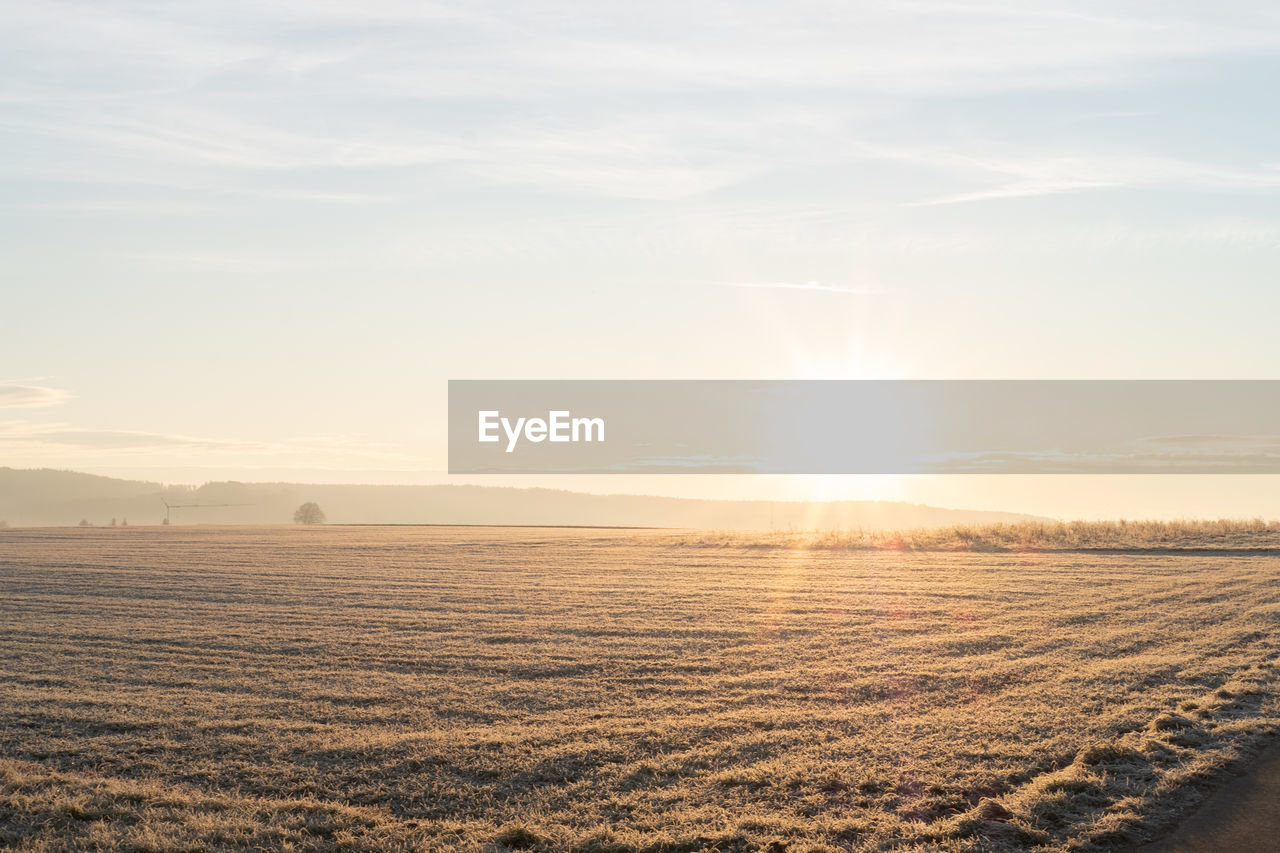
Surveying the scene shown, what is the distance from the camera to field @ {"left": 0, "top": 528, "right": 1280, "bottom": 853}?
9703 mm

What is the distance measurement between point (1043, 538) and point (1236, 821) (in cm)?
4322

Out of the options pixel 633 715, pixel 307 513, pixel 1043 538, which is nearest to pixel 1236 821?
pixel 633 715

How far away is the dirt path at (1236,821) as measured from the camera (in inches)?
345

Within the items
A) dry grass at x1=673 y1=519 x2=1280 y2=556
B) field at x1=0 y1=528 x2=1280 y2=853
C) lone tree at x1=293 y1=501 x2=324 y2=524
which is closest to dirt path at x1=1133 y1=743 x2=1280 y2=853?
field at x1=0 y1=528 x2=1280 y2=853

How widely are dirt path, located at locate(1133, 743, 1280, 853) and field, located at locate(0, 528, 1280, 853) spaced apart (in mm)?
287

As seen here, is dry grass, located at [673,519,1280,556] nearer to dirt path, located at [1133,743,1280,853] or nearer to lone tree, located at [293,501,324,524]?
dirt path, located at [1133,743,1280,853]

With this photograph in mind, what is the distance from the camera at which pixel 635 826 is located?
376 inches

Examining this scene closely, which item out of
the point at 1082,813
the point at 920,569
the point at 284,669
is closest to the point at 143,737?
the point at 284,669

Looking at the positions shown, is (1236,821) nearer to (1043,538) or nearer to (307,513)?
(1043,538)

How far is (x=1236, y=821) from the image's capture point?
938 centimetres

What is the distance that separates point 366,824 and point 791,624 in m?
14.8

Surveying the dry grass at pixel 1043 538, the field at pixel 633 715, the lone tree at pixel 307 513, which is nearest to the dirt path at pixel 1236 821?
the field at pixel 633 715

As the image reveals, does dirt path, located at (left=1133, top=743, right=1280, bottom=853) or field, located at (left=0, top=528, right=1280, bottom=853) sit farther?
field, located at (left=0, top=528, right=1280, bottom=853)

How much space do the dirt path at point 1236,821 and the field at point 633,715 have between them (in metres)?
0.29
